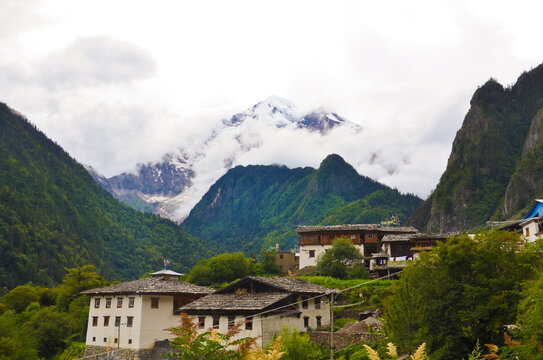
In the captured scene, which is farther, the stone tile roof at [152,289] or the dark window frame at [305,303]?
the stone tile roof at [152,289]

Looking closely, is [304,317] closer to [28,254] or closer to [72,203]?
[28,254]

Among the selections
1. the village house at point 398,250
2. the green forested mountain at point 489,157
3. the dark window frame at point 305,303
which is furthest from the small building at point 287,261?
the green forested mountain at point 489,157

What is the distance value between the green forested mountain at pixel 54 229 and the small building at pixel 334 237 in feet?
238

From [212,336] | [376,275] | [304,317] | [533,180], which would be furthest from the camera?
[533,180]

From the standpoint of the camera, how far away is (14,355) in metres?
41.4

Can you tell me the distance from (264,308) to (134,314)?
54.7ft

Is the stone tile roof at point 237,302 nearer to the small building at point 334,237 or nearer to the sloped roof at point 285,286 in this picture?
the sloped roof at point 285,286

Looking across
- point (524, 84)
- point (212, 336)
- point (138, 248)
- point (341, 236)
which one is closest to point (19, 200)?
point (138, 248)

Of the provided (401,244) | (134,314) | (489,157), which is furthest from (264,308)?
(489,157)

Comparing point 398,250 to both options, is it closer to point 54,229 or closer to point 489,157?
point 54,229

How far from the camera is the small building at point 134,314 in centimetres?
4950

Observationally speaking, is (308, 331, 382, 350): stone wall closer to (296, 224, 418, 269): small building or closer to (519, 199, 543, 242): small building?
(519, 199, 543, 242): small building

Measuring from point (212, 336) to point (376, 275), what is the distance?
58608 mm

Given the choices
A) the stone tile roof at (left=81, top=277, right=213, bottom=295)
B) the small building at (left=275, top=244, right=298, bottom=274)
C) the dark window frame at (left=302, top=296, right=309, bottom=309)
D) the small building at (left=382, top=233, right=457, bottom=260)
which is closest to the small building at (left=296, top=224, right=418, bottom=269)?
the small building at (left=382, top=233, right=457, bottom=260)
